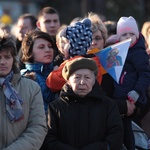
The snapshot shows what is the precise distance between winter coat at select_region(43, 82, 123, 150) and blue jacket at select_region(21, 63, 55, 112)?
522 mm

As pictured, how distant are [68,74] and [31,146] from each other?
84 cm

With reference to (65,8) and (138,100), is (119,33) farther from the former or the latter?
(65,8)

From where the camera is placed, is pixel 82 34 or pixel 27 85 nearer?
pixel 27 85

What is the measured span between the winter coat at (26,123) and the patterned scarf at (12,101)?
0.18 ft

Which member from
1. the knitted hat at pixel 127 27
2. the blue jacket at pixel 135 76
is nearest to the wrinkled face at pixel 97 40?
the knitted hat at pixel 127 27

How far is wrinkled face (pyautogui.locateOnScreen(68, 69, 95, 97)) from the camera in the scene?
5.61m

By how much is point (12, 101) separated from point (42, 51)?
1.22 metres

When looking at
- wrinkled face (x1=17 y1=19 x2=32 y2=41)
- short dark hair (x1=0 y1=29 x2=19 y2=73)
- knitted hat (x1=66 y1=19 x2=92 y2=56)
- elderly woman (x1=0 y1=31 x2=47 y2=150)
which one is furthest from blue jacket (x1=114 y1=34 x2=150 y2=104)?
wrinkled face (x1=17 y1=19 x2=32 y2=41)

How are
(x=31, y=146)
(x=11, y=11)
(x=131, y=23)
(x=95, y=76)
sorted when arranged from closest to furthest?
(x=31, y=146), (x=95, y=76), (x=131, y=23), (x=11, y=11)

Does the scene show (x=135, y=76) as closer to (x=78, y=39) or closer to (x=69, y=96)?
(x=78, y=39)

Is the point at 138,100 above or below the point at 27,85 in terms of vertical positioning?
below

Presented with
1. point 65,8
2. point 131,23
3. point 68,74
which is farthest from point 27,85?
point 65,8

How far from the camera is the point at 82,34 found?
6074 mm

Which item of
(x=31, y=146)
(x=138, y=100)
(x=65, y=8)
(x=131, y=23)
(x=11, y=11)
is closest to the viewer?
(x=31, y=146)
